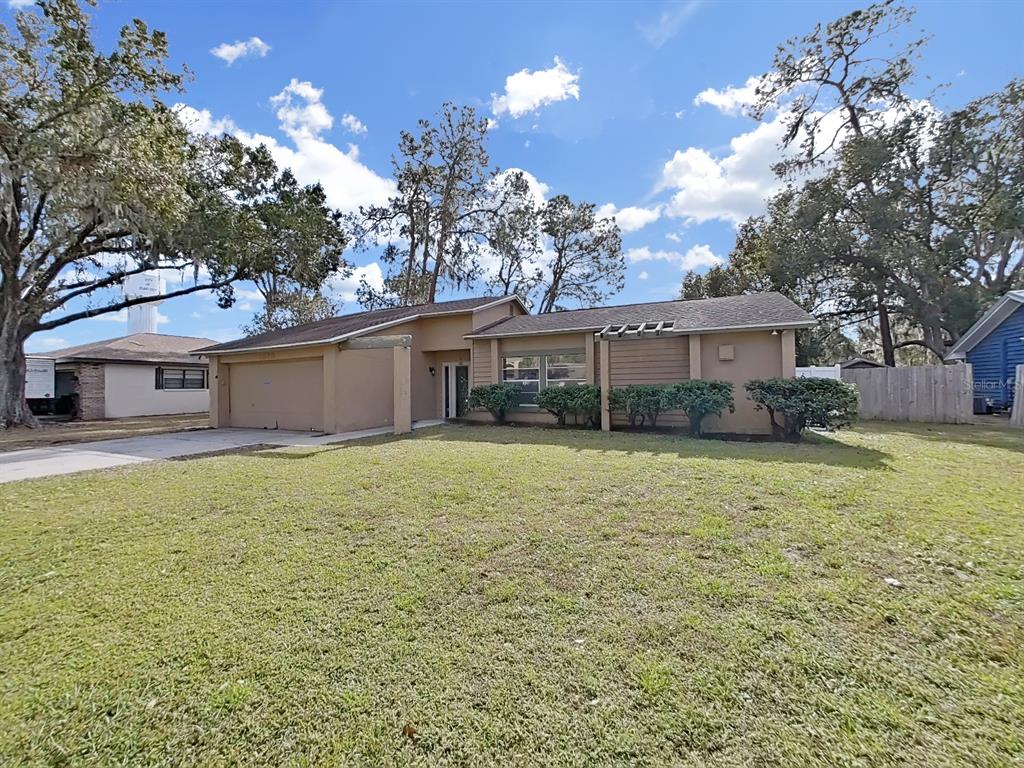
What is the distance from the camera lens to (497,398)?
13273mm

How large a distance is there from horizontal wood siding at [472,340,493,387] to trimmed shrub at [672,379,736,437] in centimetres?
582

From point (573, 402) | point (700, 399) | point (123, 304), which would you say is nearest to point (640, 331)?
point (700, 399)

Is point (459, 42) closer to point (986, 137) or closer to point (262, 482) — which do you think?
point (262, 482)

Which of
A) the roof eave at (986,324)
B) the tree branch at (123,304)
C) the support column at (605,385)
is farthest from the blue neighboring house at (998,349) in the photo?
the tree branch at (123,304)

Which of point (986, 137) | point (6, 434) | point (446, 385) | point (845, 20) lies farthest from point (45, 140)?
point (986, 137)

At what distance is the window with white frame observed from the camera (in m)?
21.8

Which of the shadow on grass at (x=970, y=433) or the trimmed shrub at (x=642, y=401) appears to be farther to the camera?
the trimmed shrub at (x=642, y=401)

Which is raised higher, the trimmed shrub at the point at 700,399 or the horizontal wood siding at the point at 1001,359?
the horizontal wood siding at the point at 1001,359

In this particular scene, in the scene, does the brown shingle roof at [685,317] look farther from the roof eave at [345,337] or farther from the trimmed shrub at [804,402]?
the trimmed shrub at [804,402]

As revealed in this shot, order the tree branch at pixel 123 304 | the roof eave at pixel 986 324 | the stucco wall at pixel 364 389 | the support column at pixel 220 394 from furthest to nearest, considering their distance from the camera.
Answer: the tree branch at pixel 123 304 → the support column at pixel 220 394 → the roof eave at pixel 986 324 → the stucco wall at pixel 364 389

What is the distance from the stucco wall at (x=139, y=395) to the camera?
2014 cm

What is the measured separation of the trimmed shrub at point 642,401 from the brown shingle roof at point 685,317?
1.69m

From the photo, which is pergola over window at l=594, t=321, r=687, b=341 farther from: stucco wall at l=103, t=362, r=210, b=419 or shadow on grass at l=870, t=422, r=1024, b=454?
stucco wall at l=103, t=362, r=210, b=419

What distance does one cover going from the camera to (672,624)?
9.44ft
